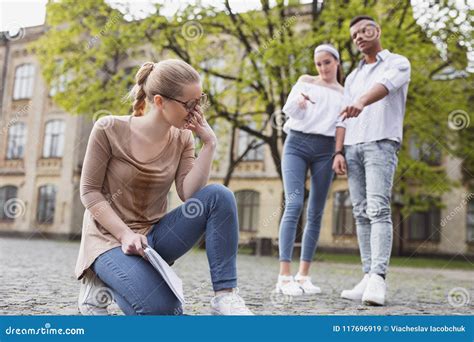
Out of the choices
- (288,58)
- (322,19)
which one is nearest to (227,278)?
(288,58)

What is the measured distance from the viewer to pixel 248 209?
21656mm

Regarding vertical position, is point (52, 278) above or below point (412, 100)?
below

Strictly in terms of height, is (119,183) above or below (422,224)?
above

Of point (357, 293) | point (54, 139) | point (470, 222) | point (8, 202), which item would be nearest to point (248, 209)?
point (54, 139)

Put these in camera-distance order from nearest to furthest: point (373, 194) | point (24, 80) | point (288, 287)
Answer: point (373, 194)
point (288, 287)
point (24, 80)

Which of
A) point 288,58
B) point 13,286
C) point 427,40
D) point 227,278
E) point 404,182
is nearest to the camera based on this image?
point 227,278

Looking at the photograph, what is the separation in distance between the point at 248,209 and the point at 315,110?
18.1 meters

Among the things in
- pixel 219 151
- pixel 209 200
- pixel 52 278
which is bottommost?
pixel 52 278

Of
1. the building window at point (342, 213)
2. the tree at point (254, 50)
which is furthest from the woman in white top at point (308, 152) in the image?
the building window at point (342, 213)

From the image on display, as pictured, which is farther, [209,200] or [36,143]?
[36,143]

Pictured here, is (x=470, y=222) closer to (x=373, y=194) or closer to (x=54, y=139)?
(x=54, y=139)
